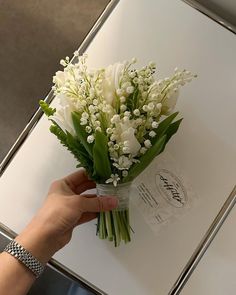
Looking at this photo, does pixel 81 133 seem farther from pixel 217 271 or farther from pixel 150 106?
pixel 217 271

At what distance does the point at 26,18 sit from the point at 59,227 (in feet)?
3.53

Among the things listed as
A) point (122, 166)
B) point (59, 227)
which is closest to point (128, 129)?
point (122, 166)

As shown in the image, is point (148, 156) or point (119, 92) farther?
point (148, 156)

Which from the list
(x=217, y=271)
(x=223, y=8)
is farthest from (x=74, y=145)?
(x=223, y=8)

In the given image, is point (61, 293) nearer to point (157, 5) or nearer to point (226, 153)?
point (226, 153)

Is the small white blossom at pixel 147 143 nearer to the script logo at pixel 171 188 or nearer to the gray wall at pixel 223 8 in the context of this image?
the script logo at pixel 171 188

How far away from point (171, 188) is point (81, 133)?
0.94 ft

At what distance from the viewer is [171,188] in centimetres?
115

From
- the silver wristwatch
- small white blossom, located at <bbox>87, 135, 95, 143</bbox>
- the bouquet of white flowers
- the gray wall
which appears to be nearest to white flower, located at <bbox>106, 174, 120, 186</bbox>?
the bouquet of white flowers

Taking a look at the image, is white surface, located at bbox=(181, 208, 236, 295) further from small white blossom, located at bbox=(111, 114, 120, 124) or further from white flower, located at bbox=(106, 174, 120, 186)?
small white blossom, located at bbox=(111, 114, 120, 124)

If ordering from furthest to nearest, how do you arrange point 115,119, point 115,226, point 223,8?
point 223,8 < point 115,226 < point 115,119

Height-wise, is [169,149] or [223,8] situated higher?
[223,8]

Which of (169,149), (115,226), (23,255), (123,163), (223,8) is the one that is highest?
(223,8)

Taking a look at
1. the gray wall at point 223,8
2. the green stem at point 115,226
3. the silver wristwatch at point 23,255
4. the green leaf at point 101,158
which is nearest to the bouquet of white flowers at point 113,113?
the green leaf at point 101,158
